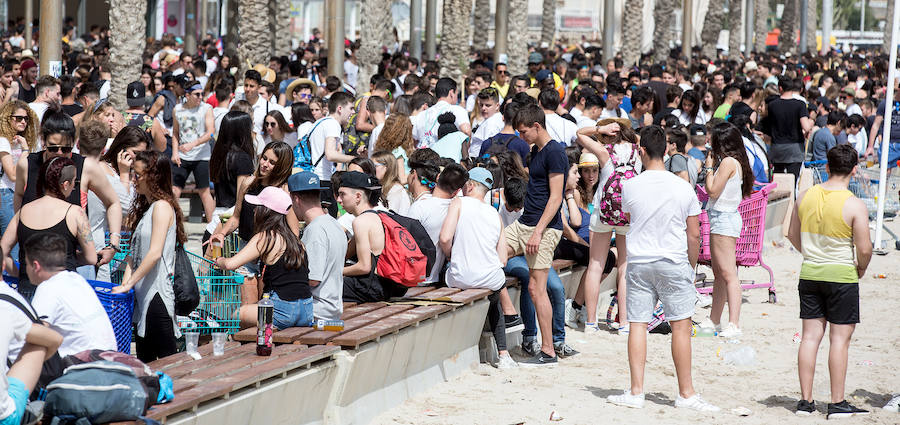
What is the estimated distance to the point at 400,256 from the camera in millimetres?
8008

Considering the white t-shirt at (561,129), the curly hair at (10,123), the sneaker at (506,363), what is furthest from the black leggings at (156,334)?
the white t-shirt at (561,129)

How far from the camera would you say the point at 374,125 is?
12.6 m

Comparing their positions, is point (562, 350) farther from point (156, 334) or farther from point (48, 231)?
point (48, 231)

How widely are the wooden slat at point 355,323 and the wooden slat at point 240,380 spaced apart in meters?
0.10

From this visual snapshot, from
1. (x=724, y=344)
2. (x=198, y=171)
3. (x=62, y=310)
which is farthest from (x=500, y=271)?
(x=198, y=171)

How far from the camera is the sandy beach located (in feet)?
24.7

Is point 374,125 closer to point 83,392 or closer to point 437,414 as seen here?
point 437,414

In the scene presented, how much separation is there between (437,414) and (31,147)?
4478 mm

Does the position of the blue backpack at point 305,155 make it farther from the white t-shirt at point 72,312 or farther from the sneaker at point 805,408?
the white t-shirt at point 72,312

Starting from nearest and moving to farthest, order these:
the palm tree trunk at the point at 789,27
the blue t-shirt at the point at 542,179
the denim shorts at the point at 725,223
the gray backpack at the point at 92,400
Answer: the gray backpack at the point at 92,400 < the blue t-shirt at the point at 542,179 < the denim shorts at the point at 725,223 < the palm tree trunk at the point at 789,27

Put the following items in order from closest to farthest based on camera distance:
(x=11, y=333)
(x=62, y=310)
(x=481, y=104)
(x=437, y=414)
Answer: (x=11, y=333)
(x=62, y=310)
(x=437, y=414)
(x=481, y=104)

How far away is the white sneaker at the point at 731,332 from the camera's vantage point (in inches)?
390

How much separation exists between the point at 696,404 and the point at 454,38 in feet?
71.2

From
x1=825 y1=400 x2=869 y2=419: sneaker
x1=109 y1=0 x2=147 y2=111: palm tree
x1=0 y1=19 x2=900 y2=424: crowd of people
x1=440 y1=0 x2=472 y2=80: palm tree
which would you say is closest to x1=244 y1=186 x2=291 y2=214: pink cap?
x1=0 y1=19 x2=900 y2=424: crowd of people
